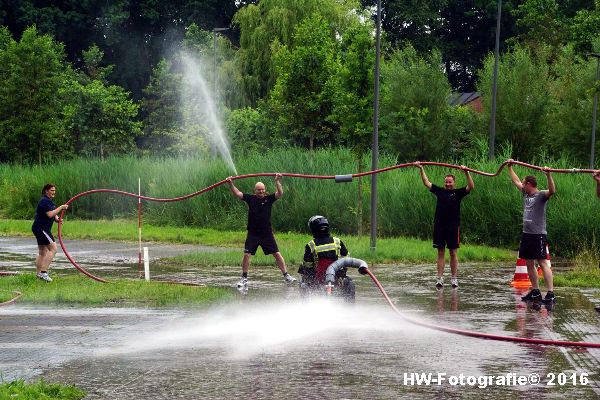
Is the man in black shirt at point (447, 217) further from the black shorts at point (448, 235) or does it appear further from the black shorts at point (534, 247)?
the black shorts at point (534, 247)

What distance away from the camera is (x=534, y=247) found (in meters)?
15.9

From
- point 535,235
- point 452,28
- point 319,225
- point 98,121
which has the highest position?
point 452,28

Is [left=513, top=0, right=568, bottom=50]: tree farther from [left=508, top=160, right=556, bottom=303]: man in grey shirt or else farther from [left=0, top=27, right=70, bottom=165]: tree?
[left=508, top=160, right=556, bottom=303]: man in grey shirt

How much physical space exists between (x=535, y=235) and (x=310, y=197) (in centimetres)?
1621

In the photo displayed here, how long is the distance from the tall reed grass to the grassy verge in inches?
423

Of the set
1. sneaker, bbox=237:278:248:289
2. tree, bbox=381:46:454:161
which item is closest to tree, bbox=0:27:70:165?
tree, bbox=381:46:454:161

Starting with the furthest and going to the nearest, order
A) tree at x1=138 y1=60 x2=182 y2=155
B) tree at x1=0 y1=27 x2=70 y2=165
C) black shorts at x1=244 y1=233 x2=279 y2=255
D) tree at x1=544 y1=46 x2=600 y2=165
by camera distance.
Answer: tree at x1=138 y1=60 x2=182 y2=155 → tree at x1=544 y1=46 x2=600 y2=165 → tree at x1=0 y1=27 x2=70 y2=165 → black shorts at x1=244 y1=233 x2=279 y2=255

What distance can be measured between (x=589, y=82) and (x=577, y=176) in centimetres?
1818

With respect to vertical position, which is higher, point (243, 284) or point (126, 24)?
point (126, 24)

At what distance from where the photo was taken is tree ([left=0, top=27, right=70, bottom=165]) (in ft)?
149

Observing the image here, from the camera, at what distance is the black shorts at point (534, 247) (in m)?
15.9

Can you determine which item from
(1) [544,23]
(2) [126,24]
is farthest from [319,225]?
(2) [126,24]

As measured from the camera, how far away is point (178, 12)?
79.4m

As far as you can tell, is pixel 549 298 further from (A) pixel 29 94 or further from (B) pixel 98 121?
(B) pixel 98 121
